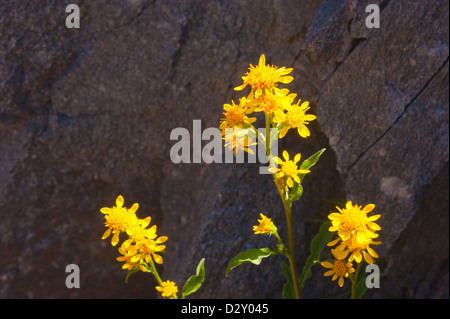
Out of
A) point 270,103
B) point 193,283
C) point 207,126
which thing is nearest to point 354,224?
point 270,103

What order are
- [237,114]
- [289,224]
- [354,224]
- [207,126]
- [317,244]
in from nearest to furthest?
[354,224] < [237,114] < [289,224] < [317,244] < [207,126]

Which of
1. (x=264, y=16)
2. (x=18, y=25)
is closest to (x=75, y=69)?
(x=18, y=25)

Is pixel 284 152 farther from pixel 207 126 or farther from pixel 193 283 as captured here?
pixel 207 126

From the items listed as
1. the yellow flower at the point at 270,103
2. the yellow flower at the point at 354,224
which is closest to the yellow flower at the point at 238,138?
the yellow flower at the point at 270,103

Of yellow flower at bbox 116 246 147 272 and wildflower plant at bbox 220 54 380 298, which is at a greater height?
wildflower plant at bbox 220 54 380 298

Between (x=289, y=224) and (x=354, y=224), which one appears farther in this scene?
(x=289, y=224)

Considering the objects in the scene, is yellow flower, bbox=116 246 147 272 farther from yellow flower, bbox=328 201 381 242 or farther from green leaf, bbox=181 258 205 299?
yellow flower, bbox=328 201 381 242

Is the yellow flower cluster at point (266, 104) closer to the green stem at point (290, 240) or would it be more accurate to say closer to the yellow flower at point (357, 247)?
the green stem at point (290, 240)

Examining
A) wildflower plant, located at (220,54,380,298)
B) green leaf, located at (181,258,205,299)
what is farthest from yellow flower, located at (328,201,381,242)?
green leaf, located at (181,258,205,299)

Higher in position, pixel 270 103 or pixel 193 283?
pixel 270 103
